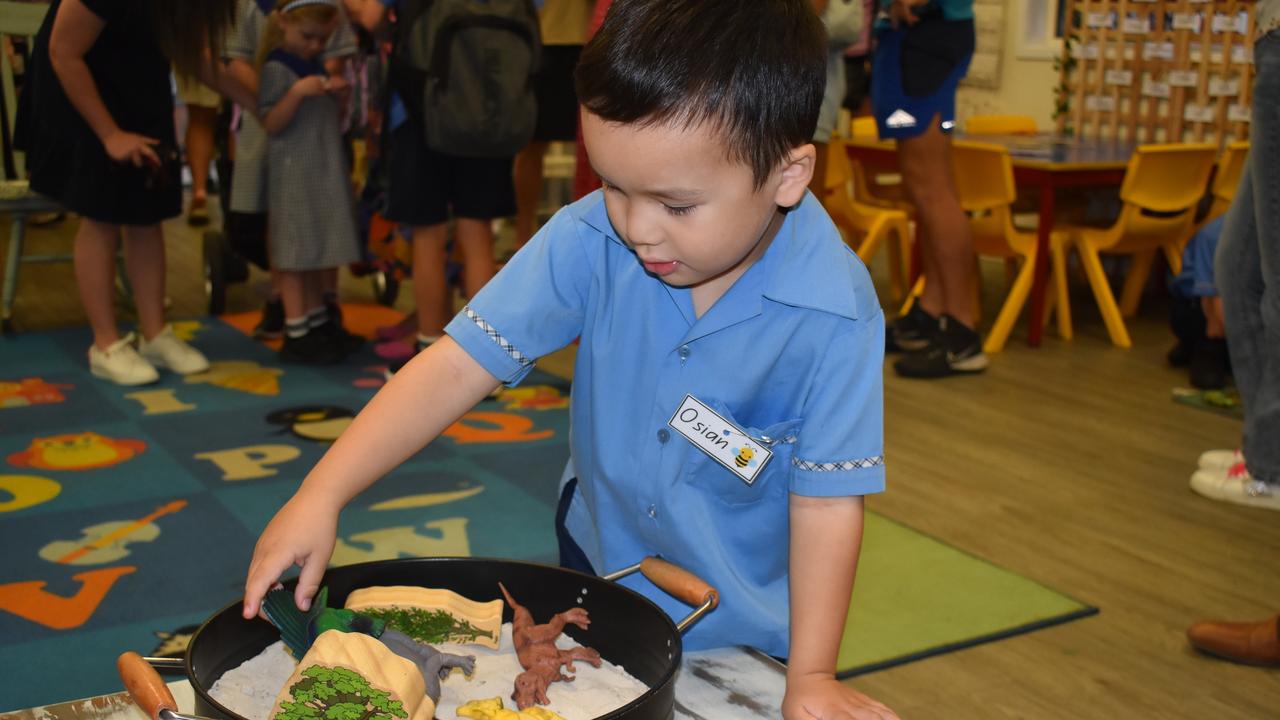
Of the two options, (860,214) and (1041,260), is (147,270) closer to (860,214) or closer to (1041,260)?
(860,214)

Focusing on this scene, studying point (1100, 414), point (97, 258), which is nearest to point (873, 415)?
point (1100, 414)

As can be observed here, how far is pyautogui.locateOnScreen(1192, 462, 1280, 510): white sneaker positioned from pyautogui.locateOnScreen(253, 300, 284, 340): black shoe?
251cm

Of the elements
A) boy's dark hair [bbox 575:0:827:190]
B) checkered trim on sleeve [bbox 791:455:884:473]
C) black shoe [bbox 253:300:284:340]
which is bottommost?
black shoe [bbox 253:300:284:340]

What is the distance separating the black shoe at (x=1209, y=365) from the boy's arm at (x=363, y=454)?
2.87 metres

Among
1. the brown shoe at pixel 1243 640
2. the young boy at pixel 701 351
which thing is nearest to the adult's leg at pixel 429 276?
the brown shoe at pixel 1243 640

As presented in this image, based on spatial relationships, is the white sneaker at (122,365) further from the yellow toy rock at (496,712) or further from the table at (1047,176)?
the yellow toy rock at (496,712)

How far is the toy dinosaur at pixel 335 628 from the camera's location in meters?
0.78

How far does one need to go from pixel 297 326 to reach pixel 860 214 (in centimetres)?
203

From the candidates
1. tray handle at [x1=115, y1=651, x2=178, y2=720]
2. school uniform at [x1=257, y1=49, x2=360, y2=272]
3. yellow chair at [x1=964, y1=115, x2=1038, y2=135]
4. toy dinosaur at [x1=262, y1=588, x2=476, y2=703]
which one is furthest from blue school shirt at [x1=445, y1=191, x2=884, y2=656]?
yellow chair at [x1=964, y1=115, x2=1038, y2=135]

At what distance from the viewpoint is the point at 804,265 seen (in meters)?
0.94

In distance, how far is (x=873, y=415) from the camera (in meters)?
0.93

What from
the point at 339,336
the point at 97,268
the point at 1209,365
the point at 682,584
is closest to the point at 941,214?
the point at 1209,365

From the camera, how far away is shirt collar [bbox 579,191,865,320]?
931 millimetres

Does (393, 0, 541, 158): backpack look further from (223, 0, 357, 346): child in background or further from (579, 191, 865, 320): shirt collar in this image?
(579, 191, 865, 320): shirt collar
